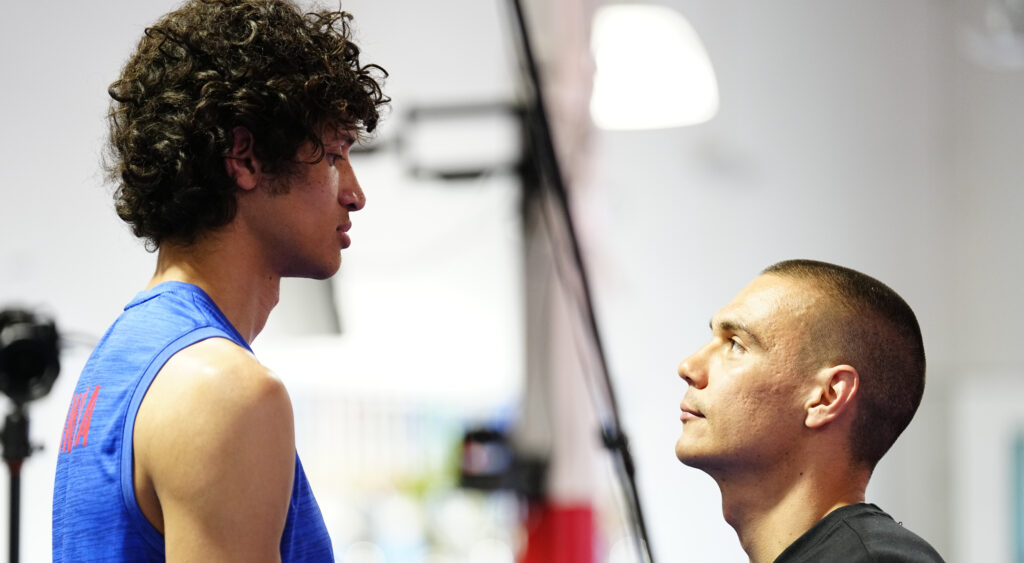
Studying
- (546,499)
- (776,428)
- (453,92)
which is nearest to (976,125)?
(453,92)

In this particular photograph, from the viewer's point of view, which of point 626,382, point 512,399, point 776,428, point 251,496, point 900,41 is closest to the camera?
point 251,496

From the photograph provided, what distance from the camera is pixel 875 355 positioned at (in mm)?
1294

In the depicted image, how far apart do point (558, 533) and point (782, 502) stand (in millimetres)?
1634

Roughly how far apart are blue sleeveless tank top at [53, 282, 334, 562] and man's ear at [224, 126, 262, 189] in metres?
0.12

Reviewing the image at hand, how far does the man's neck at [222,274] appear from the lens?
101 cm

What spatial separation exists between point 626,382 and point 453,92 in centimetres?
132

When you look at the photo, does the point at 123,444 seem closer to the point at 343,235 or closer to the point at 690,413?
the point at 343,235

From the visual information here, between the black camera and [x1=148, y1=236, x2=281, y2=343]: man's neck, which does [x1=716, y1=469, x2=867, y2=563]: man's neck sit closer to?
[x1=148, y1=236, x2=281, y2=343]: man's neck

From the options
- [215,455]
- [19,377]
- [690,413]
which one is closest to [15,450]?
[19,377]

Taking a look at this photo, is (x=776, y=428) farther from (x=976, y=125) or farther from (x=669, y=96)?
(x=976, y=125)

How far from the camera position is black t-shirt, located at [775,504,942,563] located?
1.12m

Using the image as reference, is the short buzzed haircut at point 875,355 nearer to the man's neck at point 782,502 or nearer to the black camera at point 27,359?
the man's neck at point 782,502

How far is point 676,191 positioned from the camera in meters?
4.20

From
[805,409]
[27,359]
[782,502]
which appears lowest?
[782,502]
